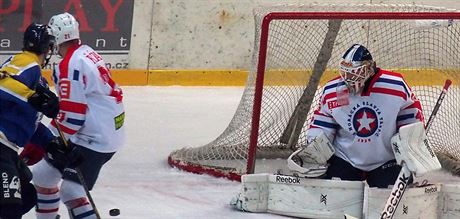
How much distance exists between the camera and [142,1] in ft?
29.3

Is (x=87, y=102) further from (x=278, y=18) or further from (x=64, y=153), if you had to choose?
(x=278, y=18)

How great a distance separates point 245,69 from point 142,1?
3.29 feet

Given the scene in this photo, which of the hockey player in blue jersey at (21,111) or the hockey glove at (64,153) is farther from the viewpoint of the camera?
the hockey glove at (64,153)

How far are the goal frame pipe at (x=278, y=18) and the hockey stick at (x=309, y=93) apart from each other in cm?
59

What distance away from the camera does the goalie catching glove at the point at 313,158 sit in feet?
17.7

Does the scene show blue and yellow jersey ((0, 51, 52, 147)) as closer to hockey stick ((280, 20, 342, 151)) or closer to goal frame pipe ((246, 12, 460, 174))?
goal frame pipe ((246, 12, 460, 174))

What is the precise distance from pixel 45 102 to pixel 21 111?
0.11 m

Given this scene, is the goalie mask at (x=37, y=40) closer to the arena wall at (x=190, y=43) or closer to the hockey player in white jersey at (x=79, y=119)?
the hockey player in white jersey at (x=79, y=119)

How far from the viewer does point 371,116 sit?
17.6 feet

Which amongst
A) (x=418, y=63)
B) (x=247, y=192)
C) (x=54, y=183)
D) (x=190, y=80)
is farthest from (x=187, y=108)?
(x=54, y=183)

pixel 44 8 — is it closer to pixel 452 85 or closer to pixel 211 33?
pixel 211 33

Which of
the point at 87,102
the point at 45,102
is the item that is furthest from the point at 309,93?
the point at 45,102

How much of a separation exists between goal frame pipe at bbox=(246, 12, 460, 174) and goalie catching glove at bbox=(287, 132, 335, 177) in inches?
19.0

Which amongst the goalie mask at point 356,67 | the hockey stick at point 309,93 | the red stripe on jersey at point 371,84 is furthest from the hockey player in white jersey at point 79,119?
the hockey stick at point 309,93
